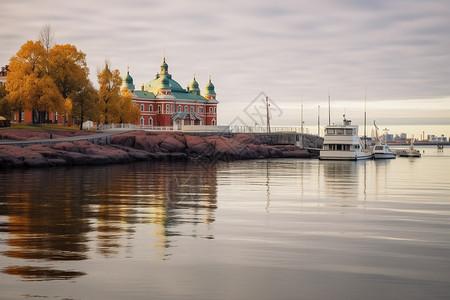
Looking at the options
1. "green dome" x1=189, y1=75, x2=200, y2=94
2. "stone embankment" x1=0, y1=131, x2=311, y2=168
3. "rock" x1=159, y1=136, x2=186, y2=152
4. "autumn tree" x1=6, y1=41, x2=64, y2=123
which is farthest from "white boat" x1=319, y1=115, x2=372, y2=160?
"green dome" x1=189, y1=75, x2=200, y2=94

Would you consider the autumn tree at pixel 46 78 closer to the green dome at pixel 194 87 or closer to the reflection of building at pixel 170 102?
the reflection of building at pixel 170 102

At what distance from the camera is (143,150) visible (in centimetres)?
7994

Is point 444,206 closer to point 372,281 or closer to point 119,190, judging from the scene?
point 372,281

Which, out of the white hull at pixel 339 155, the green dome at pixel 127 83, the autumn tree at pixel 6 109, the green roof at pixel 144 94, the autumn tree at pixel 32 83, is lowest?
the white hull at pixel 339 155

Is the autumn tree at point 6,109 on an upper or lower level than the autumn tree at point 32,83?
lower

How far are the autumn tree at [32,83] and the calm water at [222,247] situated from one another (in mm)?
51534

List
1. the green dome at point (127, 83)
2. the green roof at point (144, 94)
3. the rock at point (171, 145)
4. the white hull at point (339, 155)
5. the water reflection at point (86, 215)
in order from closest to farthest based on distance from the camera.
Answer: the water reflection at point (86, 215) → the white hull at point (339, 155) → the rock at point (171, 145) → the green dome at point (127, 83) → the green roof at point (144, 94)

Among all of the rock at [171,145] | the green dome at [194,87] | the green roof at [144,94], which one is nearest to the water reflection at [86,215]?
the rock at [171,145]

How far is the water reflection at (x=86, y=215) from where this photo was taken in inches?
557

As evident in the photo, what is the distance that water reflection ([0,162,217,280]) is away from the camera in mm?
14156

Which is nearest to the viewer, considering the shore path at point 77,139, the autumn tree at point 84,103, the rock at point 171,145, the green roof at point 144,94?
the shore path at point 77,139

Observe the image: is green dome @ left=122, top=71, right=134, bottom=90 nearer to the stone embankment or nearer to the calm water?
the stone embankment

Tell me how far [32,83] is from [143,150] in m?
18.1

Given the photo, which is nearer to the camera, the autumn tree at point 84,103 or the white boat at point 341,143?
the white boat at point 341,143
